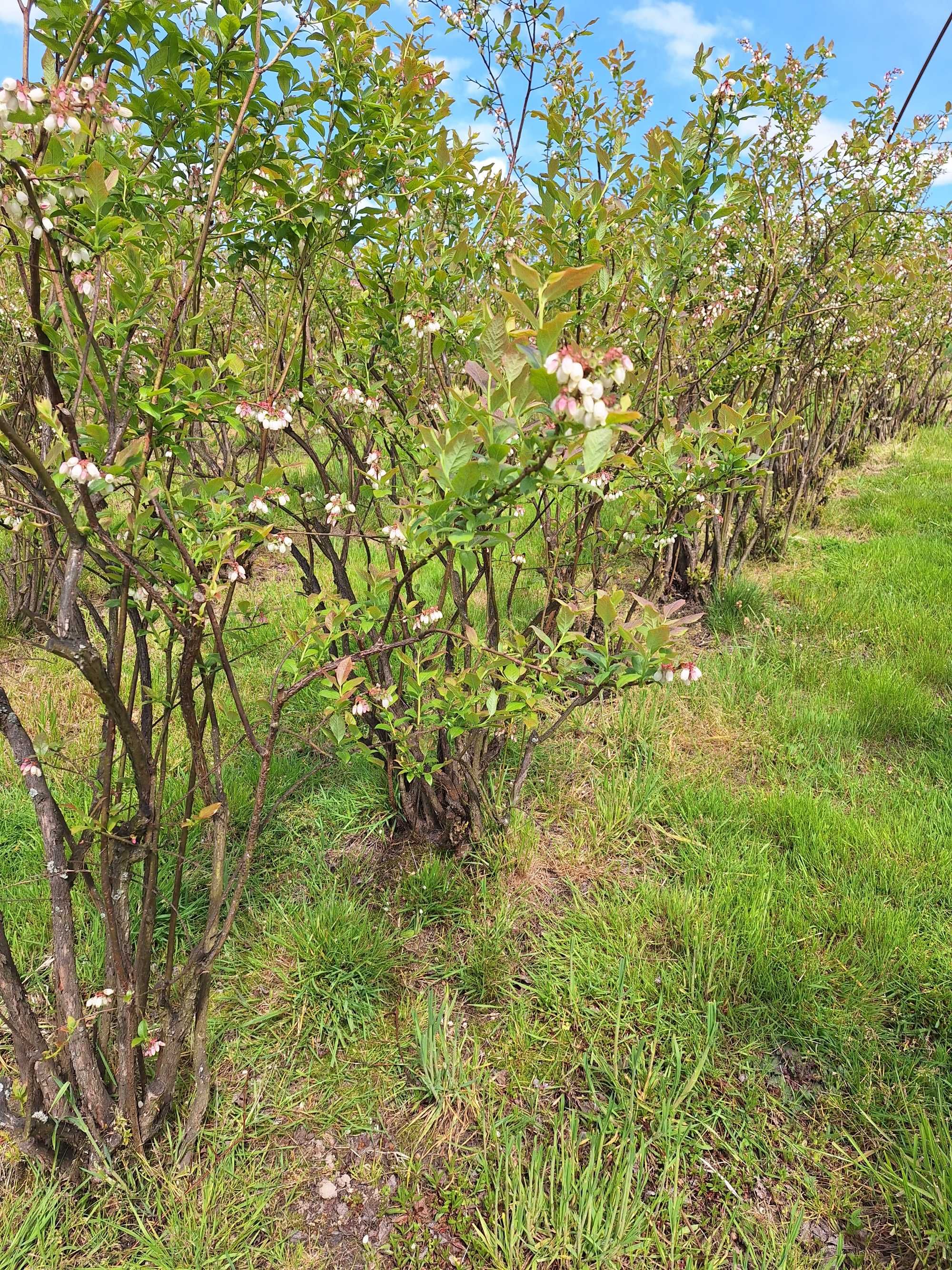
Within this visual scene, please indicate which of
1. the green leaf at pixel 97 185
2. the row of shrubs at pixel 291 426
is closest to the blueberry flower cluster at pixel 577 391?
the row of shrubs at pixel 291 426

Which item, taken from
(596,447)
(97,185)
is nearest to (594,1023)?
(596,447)

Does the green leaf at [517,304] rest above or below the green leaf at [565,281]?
below

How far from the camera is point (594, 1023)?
6.27ft

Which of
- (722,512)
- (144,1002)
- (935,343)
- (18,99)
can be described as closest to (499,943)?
(144,1002)

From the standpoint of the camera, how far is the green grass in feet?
4.94

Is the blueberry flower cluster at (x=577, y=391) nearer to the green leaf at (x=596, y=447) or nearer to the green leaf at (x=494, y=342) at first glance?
the green leaf at (x=596, y=447)

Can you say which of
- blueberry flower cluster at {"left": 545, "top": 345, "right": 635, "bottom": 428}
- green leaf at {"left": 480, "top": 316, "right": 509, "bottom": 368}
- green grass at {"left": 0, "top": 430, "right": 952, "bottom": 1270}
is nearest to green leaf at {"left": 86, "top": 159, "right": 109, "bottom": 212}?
green leaf at {"left": 480, "top": 316, "right": 509, "bottom": 368}

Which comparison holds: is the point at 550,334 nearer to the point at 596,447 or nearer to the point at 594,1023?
the point at 596,447

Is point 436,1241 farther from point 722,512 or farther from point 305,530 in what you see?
point 722,512

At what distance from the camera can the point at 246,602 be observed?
1656mm

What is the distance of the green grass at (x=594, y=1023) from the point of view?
1.51 metres

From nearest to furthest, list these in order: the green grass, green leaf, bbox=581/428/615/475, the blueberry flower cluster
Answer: the blueberry flower cluster, green leaf, bbox=581/428/615/475, the green grass

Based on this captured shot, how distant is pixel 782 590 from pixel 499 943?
10.3 ft

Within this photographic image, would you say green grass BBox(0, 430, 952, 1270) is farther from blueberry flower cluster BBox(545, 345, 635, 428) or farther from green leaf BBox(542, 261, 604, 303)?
green leaf BBox(542, 261, 604, 303)
